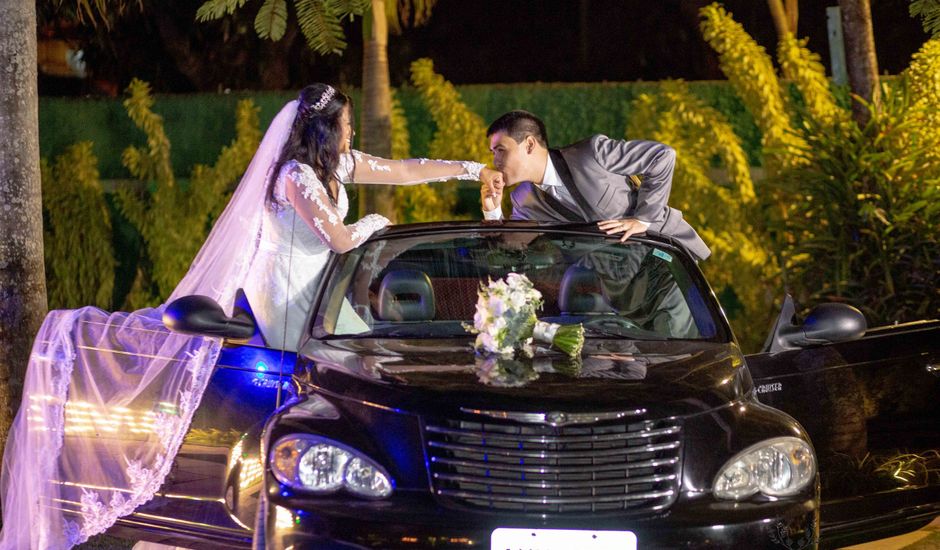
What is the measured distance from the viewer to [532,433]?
13.6 ft

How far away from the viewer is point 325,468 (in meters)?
4.14

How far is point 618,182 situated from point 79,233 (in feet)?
31.3

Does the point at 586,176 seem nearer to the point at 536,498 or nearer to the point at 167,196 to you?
the point at 536,498

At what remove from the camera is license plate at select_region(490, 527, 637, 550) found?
13.0 ft

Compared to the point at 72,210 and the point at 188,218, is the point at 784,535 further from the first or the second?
the point at 72,210

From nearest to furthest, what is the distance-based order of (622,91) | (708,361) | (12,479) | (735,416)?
(735,416) → (708,361) → (12,479) → (622,91)

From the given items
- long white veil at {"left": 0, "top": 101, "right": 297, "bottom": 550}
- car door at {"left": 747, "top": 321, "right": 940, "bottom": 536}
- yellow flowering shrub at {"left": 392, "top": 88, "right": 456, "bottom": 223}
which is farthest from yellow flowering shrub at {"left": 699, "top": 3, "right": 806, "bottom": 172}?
long white veil at {"left": 0, "top": 101, "right": 297, "bottom": 550}

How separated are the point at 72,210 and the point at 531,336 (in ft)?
35.6

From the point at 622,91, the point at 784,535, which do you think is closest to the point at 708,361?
the point at 784,535

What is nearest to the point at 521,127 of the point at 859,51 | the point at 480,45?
the point at 859,51

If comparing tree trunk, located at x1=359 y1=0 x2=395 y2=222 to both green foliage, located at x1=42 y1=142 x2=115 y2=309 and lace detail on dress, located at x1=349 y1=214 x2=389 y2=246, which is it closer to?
green foliage, located at x1=42 y1=142 x2=115 y2=309

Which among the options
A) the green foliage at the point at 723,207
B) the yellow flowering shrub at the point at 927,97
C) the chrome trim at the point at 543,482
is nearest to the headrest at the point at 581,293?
the chrome trim at the point at 543,482

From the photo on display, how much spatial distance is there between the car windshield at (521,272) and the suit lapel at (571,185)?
3.20ft

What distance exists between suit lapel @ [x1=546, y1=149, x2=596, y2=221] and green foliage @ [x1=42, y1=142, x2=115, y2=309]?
9153 millimetres
